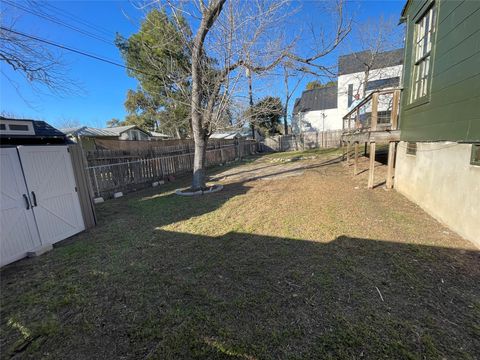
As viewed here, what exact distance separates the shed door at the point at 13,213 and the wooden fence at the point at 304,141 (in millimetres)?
22162

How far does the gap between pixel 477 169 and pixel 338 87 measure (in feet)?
83.9

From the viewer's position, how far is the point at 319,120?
27.1 meters

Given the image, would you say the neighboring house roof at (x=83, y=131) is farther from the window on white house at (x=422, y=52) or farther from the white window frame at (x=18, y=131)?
the window on white house at (x=422, y=52)

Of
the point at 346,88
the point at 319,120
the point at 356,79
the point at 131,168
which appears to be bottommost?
the point at 131,168

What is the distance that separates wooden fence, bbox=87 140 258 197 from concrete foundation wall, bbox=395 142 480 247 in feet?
28.8

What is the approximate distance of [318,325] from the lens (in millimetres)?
1965

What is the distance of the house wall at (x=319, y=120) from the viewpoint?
25859 mm

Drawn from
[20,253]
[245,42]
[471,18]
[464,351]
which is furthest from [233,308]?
[245,42]

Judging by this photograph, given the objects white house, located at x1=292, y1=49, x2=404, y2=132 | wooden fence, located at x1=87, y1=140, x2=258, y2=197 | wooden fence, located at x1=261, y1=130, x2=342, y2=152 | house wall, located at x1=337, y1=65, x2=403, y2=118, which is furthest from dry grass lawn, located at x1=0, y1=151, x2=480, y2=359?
house wall, located at x1=337, y1=65, x2=403, y2=118

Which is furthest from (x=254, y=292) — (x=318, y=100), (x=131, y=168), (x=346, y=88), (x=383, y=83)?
(x=318, y=100)

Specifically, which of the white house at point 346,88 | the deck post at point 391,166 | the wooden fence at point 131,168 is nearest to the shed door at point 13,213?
the wooden fence at point 131,168

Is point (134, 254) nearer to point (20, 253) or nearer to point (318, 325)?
point (20, 253)

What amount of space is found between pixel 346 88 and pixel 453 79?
23.8 m

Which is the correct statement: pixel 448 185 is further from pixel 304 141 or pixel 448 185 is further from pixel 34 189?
pixel 304 141
